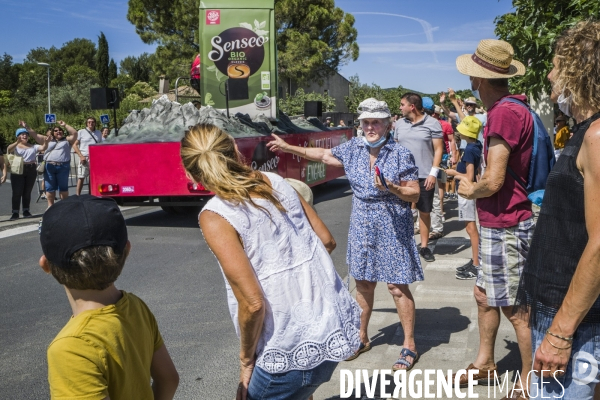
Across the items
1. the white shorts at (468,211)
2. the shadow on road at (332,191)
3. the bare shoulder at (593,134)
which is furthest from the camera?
the shadow on road at (332,191)

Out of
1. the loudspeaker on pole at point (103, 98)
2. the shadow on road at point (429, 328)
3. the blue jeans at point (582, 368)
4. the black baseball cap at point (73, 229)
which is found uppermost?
the loudspeaker on pole at point (103, 98)

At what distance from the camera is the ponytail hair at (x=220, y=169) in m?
2.35

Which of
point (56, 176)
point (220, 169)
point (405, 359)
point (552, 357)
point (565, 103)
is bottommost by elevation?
point (405, 359)

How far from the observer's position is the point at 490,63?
3.70 meters

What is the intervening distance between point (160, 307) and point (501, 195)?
366cm

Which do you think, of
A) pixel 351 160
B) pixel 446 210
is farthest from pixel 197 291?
pixel 446 210

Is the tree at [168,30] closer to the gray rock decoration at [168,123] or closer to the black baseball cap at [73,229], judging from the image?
the gray rock decoration at [168,123]

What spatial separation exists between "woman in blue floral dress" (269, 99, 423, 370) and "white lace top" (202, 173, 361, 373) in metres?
1.90

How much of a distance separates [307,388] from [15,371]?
304 centimetres

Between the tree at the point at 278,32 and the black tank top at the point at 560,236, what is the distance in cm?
3909

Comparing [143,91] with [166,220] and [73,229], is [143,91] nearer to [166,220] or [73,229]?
[166,220]

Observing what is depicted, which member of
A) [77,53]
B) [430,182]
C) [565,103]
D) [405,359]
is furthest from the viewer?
[77,53]

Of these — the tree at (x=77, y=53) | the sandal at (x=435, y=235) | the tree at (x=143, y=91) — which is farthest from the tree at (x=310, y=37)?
the tree at (x=77, y=53)

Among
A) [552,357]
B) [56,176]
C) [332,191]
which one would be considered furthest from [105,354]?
[332,191]
